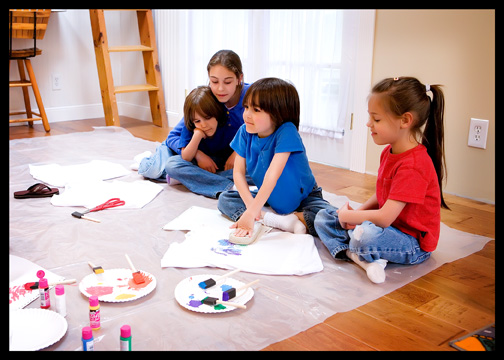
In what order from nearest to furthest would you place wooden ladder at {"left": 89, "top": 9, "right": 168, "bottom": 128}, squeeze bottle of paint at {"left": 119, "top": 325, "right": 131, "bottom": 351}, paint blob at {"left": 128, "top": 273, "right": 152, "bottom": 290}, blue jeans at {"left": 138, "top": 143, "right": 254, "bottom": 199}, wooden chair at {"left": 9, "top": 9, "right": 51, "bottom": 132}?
1. squeeze bottle of paint at {"left": 119, "top": 325, "right": 131, "bottom": 351}
2. paint blob at {"left": 128, "top": 273, "right": 152, "bottom": 290}
3. blue jeans at {"left": 138, "top": 143, "right": 254, "bottom": 199}
4. wooden chair at {"left": 9, "top": 9, "right": 51, "bottom": 132}
5. wooden ladder at {"left": 89, "top": 9, "right": 168, "bottom": 128}

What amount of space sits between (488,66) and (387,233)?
96 cm

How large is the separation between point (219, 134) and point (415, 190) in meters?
1.03

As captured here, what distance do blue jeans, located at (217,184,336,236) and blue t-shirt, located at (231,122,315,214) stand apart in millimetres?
23

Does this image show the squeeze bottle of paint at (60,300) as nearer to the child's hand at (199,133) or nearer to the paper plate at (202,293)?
the paper plate at (202,293)

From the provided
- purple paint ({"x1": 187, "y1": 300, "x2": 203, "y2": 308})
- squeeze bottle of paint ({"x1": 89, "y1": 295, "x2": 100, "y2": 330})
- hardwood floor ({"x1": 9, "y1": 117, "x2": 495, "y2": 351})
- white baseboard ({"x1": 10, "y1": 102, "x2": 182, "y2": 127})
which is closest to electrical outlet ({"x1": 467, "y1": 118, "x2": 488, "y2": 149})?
hardwood floor ({"x1": 9, "y1": 117, "x2": 495, "y2": 351})

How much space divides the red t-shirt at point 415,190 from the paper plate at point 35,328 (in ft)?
2.99

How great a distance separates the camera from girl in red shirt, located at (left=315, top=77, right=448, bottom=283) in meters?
1.48

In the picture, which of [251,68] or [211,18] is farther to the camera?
[211,18]

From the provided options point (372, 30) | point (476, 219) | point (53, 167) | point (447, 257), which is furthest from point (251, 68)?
point (447, 257)

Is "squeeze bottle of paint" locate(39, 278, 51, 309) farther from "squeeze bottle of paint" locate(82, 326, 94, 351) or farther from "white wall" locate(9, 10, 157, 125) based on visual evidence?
"white wall" locate(9, 10, 157, 125)

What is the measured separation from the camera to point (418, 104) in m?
1.49

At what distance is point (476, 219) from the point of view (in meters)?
1.98
